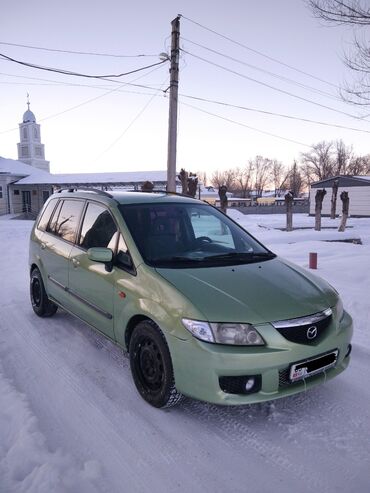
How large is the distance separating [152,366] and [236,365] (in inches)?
32.3

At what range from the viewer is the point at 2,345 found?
4348 mm

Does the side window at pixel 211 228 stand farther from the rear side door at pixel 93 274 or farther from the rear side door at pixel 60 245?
the rear side door at pixel 60 245

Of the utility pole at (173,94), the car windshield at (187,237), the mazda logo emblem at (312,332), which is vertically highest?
the utility pole at (173,94)

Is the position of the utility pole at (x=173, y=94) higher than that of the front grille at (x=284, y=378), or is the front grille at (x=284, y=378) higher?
the utility pole at (x=173, y=94)

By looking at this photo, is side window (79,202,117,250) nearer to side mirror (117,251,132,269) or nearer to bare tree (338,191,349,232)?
side mirror (117,251,132,269)

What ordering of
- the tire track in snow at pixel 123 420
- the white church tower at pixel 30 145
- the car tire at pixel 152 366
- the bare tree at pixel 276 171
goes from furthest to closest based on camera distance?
the bare tree at pixel 276 171, the white church tower at pixel 30 145, the car tire at pixel 152 366, the tire track in snow at pixel 123 420

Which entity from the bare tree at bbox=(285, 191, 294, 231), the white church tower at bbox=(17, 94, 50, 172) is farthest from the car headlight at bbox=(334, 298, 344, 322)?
the white church tower at bbox=(17, 94, 50, 172)

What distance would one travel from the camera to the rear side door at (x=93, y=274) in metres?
3.62

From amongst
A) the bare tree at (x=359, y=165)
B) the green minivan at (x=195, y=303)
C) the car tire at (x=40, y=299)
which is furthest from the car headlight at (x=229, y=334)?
the bare tree at (x=359, y=165)

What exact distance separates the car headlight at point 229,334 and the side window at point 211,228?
4.65 ft

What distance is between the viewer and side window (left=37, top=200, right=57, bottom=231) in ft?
17.3

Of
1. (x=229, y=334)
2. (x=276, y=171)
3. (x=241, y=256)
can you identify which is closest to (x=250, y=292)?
(x=229, y=334)

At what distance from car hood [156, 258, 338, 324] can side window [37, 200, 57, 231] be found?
2.78m

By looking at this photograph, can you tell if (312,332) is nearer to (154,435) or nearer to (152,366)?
(152,366)
